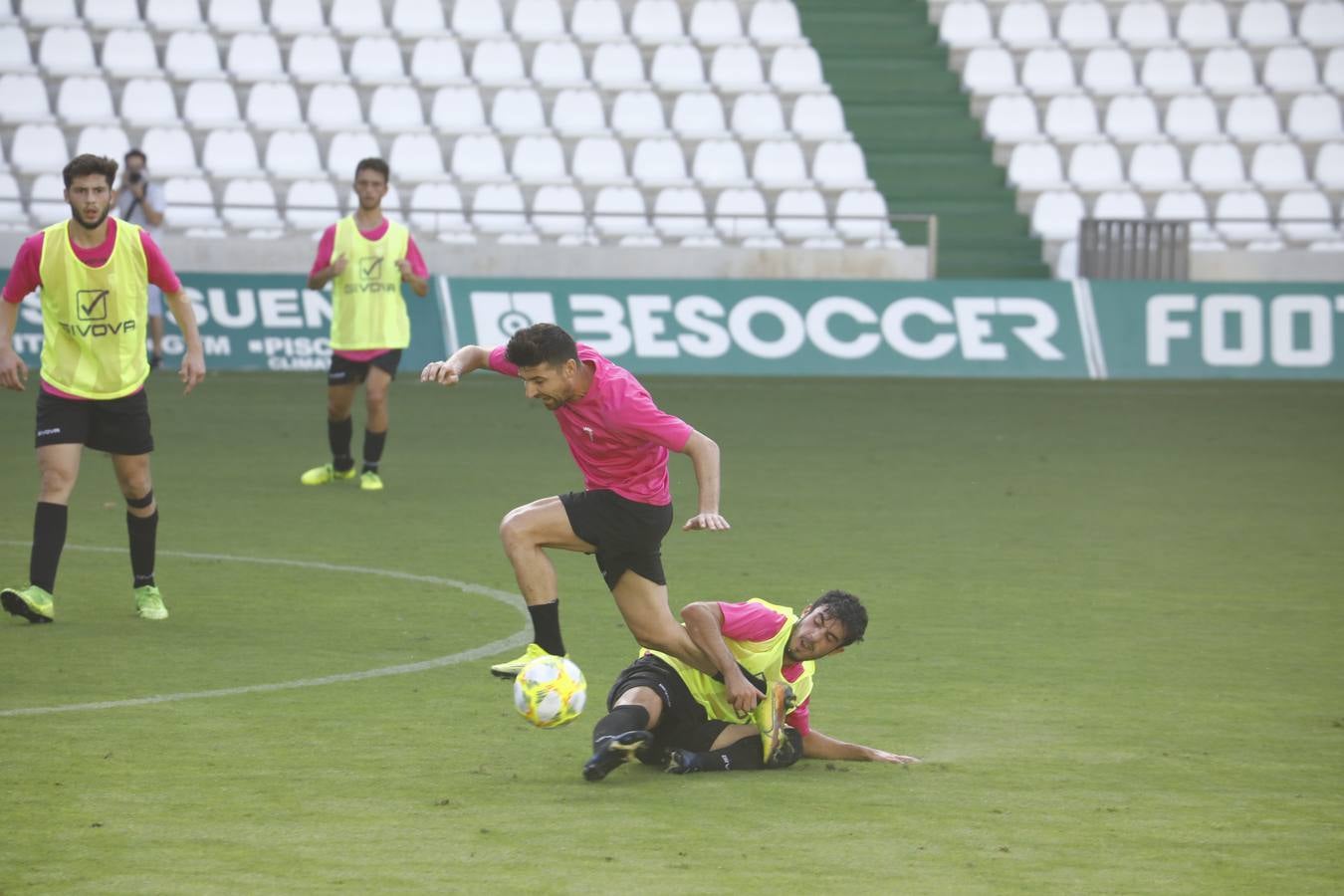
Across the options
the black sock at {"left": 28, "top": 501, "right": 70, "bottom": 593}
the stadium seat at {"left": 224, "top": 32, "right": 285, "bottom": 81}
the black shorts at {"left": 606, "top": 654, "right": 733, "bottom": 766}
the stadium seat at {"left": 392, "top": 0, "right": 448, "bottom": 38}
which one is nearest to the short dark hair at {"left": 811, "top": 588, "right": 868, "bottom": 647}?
the black shorts at {"left": 606, "top": 654, "right": 733, "bottom": 766}

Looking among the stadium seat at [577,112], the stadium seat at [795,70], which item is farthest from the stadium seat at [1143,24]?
the stadium seat at [577,112]

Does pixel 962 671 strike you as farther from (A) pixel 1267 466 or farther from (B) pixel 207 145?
(B) pixel 207 145

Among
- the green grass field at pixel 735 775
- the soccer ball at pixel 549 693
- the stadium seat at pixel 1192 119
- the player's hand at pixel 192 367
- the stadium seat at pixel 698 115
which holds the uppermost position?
the stadium seat at pixel 698 115

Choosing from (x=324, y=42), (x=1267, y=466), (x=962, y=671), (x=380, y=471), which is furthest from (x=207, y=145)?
(x=962, y=671)

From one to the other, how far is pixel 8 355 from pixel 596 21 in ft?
66.1

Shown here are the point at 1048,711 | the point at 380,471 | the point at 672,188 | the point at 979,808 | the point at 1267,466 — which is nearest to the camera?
the point at 979,808

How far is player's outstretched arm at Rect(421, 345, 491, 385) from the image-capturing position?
22.9ft

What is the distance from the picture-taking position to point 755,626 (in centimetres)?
651

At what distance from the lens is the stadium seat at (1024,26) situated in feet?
94.5

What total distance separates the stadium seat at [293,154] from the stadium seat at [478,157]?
60.7 inches

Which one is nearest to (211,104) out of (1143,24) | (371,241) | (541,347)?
(371,241)

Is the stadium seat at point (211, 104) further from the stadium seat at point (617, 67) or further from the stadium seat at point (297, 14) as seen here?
the stadium seat at point (617, 67)

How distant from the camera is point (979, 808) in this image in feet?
19.2

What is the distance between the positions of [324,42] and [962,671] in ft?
66.5
